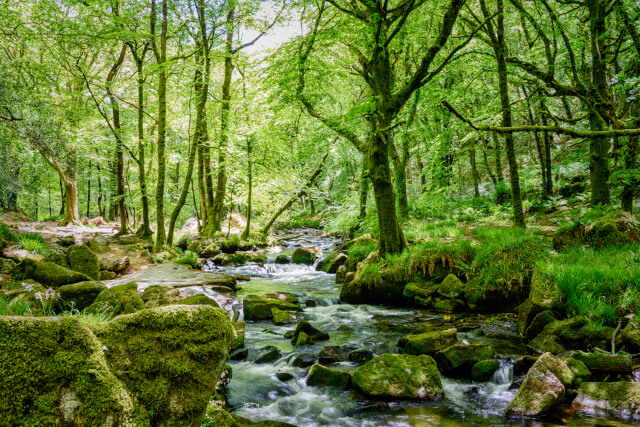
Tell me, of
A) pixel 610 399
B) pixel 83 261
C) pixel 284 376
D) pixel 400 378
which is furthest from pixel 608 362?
pixel 83 261

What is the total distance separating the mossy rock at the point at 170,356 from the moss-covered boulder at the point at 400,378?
8.10 feet

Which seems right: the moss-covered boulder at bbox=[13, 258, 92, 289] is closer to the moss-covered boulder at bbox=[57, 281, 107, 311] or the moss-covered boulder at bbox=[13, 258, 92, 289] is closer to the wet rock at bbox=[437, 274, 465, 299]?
the moss-covered boulder at bbox=[57, 281, 107, 311]

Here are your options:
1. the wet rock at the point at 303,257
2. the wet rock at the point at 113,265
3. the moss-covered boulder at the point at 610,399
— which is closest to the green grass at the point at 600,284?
the moss-covered boulder at the point at 610,399

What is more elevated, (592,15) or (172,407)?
(592,15)

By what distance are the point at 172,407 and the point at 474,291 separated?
6.81m

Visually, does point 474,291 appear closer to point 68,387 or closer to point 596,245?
point 596,245

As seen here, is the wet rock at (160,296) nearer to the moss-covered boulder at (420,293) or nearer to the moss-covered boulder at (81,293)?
the moss-covered boulder at (81,293)

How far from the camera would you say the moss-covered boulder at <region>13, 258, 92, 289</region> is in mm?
7207

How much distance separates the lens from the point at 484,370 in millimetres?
4793

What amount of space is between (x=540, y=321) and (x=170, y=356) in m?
5.77

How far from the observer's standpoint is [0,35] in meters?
11.5

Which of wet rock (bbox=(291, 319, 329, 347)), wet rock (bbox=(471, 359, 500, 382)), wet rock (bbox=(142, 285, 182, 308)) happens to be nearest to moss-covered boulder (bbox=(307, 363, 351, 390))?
wet rock (bbox=(291, 319, 329, 347))

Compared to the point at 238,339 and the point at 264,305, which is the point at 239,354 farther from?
the point at 264,305

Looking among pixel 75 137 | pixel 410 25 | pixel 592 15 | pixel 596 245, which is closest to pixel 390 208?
pixel 596 245
